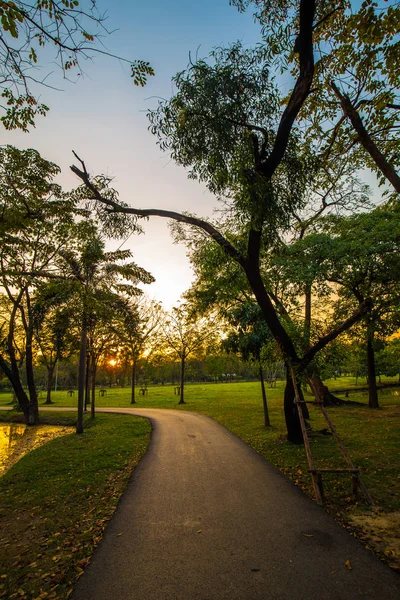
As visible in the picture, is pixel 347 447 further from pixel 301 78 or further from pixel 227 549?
pixel 301 78

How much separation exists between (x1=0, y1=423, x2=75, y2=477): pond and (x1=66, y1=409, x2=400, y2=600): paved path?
733 centimetres

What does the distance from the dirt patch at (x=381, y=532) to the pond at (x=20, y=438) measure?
10.5m

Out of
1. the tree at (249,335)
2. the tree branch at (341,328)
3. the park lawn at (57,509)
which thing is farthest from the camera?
the tree at (249,335)

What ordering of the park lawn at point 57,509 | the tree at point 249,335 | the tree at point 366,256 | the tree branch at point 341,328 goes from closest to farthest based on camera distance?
the park lawn at point 57,509
the tree at point 366,256
the tree branch at point 341,328
the tree at point 249,335

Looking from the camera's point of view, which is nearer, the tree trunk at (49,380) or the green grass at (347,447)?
the green grass at (347,447)

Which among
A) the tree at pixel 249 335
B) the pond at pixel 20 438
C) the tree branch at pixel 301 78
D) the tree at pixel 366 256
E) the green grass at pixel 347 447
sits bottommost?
the pond at pixel 20 438

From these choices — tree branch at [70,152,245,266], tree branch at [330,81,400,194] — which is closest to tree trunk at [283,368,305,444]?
tree branch at [70,152,245,266]

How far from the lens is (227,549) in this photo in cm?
429

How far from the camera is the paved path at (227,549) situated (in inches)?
137

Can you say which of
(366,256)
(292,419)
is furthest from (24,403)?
(366,256)

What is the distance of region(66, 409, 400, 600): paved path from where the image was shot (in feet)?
11.4

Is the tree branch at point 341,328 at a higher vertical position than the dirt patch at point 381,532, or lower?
higher

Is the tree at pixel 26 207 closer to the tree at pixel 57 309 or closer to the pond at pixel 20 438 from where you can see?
the tree at pixel 57 309

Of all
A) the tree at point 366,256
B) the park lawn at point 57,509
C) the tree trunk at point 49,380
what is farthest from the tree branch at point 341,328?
the tree trunk at point 49,380
